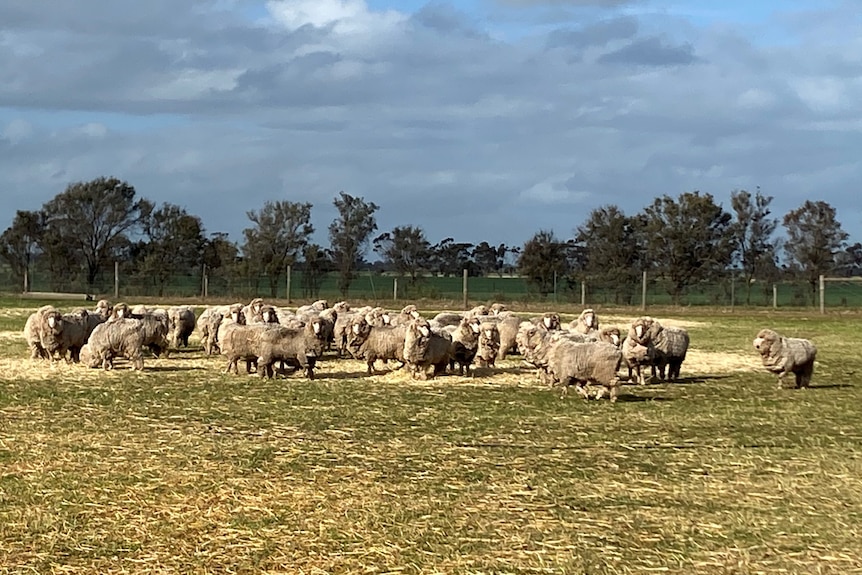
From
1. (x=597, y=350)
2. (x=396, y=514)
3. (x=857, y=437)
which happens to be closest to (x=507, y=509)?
(x=396, y=514)

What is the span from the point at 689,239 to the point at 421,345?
42841 mm

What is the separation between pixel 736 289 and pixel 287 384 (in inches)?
1546

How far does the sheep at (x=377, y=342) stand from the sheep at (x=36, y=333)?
586 cm

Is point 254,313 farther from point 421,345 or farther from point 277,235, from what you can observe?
point 277,235

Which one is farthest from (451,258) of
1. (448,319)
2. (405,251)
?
(448,319)

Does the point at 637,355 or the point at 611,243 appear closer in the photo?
the point at 637,355

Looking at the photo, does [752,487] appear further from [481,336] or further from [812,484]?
[481,336]

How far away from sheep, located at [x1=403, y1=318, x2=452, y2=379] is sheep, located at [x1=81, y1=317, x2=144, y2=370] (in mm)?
4592

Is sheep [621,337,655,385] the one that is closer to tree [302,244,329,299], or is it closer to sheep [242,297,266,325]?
sheep [242,297,266,325]

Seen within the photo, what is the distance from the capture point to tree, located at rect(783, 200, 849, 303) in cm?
5934

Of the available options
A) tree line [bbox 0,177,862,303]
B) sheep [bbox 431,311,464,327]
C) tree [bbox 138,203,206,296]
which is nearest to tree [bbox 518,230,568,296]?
tree line [bbox 0,177,862,303]

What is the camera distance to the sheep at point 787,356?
17.4 metres

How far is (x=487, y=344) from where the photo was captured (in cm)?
1964

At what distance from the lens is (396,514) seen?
8328 millimetres
